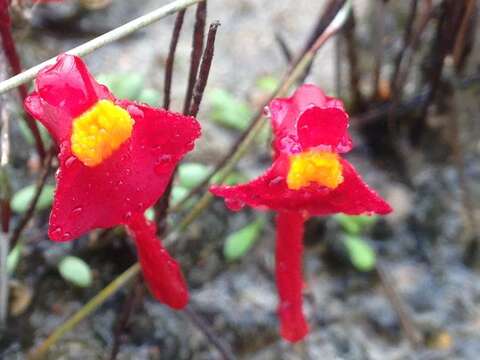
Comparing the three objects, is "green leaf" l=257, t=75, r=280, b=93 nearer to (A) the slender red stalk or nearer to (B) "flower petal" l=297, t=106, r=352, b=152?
(A) the slender red stalk

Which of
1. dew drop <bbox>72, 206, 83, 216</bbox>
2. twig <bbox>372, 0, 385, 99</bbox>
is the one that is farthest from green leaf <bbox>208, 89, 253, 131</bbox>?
dew drop <bbox>72, 206, 83, 216</bbox>

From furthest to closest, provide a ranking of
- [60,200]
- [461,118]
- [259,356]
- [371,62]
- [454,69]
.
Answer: [371,62] < [461,118] < [454,69] < [259,356] < [60,200]

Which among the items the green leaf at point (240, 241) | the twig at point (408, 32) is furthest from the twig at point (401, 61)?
the green leaf at point (240, 241)

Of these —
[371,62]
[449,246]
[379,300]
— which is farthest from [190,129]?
[371,62]

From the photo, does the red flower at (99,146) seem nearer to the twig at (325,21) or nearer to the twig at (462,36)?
the twig at (325,21)

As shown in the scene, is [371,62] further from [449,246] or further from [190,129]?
[190,129]

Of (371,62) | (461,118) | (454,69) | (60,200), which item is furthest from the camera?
(371,62)
